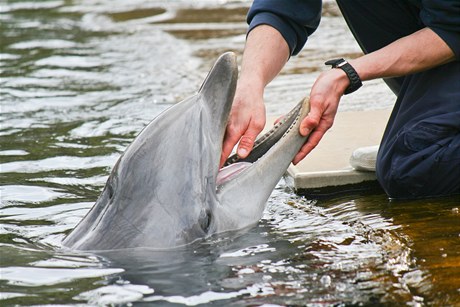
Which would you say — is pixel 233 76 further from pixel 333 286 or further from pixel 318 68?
pixel 318 68

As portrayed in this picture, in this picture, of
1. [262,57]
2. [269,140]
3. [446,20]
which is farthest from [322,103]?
[446,20]

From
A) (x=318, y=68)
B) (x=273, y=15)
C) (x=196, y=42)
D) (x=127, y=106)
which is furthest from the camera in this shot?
(x=196, y=42)

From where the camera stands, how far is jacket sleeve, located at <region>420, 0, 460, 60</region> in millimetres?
5035

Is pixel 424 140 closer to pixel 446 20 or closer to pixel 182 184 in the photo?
pixel 446 20

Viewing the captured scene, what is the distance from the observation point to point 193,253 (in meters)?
4.31

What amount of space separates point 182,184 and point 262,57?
1.26m

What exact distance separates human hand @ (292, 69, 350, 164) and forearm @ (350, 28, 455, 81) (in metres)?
0.13

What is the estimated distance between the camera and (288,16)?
562 centimetres

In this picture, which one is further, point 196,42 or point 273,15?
point 196,42

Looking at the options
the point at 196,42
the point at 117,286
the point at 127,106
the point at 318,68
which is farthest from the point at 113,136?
the point at 196,42

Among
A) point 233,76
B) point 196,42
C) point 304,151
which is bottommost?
point 196,42

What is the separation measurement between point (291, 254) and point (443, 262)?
643 mm

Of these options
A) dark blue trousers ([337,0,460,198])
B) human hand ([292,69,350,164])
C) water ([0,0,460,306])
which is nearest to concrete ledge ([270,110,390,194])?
water ([0,0,460,306])

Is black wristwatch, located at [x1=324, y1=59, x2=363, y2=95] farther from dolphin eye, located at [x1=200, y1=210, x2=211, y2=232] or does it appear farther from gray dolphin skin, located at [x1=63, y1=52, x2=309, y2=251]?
dolphin eye, located at [x1=200, y1=210, x2=211, y2=232]
